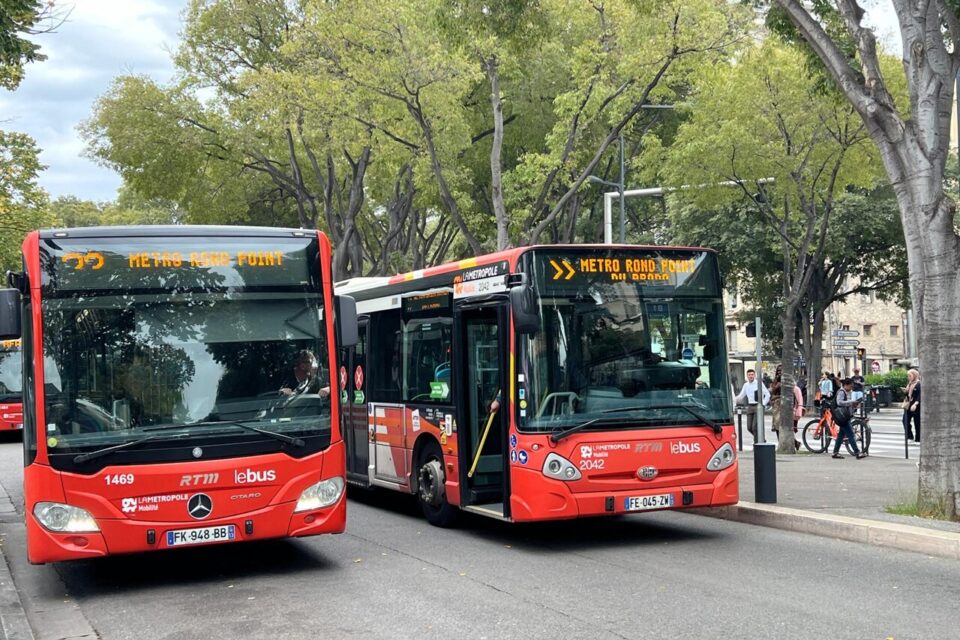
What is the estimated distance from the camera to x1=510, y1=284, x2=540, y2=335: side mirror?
1012 centimetres

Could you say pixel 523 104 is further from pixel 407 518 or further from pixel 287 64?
pixel 407 518

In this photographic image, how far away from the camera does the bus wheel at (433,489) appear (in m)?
12.1

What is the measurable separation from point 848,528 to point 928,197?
3.39 meters

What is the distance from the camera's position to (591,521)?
42.2 ft

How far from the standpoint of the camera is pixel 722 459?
11.0m

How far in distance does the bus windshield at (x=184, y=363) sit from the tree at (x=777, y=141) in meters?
12.7

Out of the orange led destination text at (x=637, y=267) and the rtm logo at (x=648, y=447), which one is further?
the orange led destination text at (x=637, y=267)

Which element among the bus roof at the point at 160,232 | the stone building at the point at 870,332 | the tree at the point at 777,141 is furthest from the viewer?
the stone building at the point at 870,332

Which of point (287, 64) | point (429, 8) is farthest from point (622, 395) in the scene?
point (287, 64)

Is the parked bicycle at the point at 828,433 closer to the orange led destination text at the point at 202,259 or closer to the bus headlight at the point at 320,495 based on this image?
the bus headlight at the point at 320,495

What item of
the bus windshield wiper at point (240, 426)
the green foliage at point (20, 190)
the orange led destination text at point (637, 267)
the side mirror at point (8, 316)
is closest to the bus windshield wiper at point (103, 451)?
the bus windshield wiper at point (240, 426)

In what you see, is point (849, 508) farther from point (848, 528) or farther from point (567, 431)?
point (567, 431)

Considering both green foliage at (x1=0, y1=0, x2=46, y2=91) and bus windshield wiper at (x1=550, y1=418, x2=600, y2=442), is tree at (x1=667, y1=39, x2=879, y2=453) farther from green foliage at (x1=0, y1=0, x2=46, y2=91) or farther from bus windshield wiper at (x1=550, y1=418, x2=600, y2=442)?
green foliage at (x1=0, y1=0, x2=46, y2=91)

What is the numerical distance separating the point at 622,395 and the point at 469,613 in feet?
11.3
